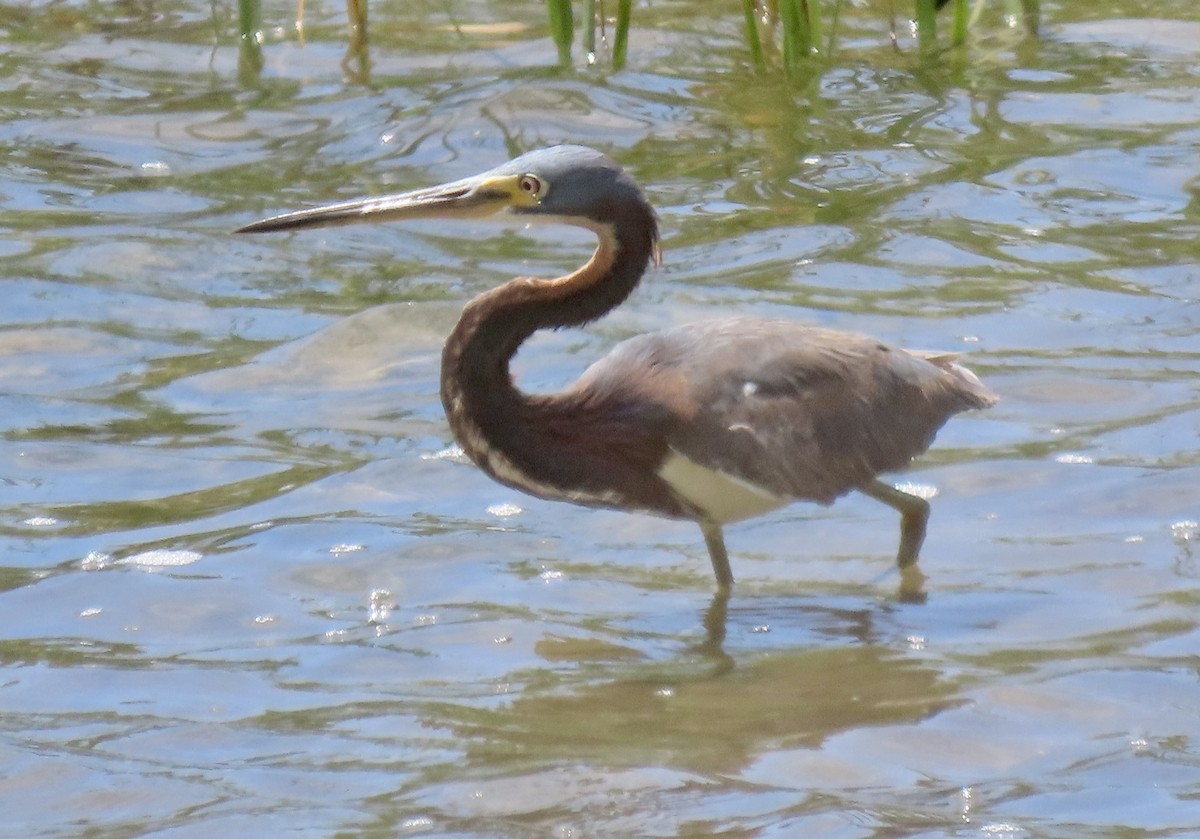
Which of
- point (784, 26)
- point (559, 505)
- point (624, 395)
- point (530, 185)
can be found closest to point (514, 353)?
point (624, 395)

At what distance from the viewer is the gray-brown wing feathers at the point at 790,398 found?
6.35 meters

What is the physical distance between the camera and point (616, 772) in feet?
16.6

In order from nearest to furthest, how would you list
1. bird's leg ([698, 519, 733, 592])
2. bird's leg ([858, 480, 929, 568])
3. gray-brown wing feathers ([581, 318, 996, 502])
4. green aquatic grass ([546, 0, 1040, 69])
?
1. gray-brown wing feathers ([581, 318, 996, 502])
2. bird's leg ([698, 519, 733, 592])
3. bird's leg ([858, 480, 929, 568])
4. green aquatic grass ([546, 0, 1040, 69])

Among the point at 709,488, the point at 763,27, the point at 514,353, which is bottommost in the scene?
the point at 709,488

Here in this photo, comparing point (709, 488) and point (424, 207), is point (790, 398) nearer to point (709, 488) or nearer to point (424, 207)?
point (709, 488)

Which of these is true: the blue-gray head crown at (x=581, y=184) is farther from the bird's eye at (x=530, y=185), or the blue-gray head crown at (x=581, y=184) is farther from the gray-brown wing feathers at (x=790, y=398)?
the gray-brown wing feathers at (x=790, y=398)

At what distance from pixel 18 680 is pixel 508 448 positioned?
5.39 ft

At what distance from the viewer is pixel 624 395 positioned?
640cm

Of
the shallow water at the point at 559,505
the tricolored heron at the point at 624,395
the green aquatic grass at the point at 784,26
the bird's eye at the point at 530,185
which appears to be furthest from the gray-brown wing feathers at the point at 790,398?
the green aquatic grass at the point at 784,26

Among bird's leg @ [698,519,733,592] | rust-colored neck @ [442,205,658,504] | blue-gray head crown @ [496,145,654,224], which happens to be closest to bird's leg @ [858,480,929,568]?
bird's leg @ [698,519,733,592]

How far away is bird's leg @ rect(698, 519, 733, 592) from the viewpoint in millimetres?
6465

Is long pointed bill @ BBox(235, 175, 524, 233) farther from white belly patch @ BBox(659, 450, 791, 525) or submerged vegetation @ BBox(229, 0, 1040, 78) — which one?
submerged vegetation @ BBox(229, 0, 1040, 78)

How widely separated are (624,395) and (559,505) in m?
1.09

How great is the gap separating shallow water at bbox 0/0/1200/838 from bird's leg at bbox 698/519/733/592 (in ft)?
0.30
